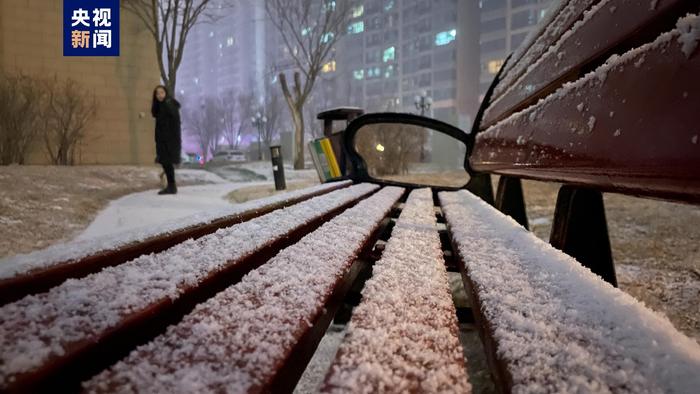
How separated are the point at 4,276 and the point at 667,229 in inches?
170

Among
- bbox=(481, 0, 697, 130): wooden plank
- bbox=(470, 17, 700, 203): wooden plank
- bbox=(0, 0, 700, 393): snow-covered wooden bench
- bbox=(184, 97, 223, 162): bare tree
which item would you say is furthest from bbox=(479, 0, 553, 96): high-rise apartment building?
bbox=(0, 0, 700, 393): snow-covered wooden bench

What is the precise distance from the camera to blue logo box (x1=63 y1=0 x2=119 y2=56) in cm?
1000

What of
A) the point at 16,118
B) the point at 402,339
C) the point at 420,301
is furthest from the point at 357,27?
the point at 402,339

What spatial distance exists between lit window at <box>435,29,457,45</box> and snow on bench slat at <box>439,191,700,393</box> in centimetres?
5655

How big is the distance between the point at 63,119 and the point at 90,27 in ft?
10.2

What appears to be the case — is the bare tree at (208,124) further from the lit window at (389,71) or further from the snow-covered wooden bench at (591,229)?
the snow-covered wooden bench at (591,229)

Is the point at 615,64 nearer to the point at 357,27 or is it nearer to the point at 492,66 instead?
the point at 492,66

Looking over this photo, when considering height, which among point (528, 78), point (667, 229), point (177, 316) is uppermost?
point (528, 78)

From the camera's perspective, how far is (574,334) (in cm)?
43

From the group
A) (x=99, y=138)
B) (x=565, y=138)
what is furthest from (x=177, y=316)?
(x=99, y=138)

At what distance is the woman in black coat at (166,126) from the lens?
578cm

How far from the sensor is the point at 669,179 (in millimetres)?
485

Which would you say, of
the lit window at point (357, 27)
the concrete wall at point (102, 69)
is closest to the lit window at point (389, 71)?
the lit window at point (357, 27)

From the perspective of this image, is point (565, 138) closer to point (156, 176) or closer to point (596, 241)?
point (596, 241)
